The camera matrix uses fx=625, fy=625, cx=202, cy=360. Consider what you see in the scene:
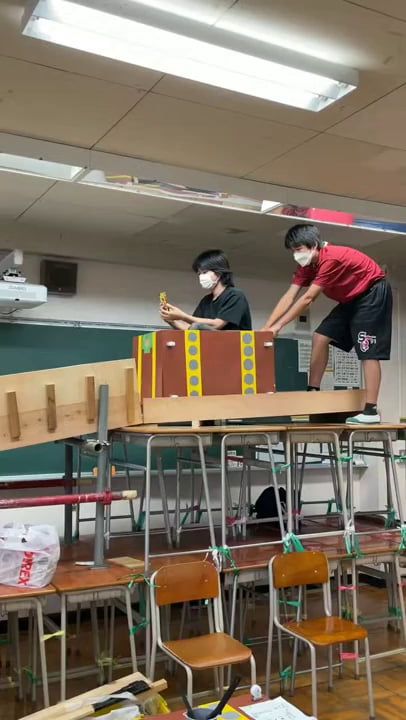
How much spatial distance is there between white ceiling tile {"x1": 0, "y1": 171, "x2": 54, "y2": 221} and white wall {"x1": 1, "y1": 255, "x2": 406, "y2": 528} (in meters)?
0.63

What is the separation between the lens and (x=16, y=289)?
4266 millimetres

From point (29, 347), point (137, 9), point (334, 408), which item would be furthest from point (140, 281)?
point (137, 9)

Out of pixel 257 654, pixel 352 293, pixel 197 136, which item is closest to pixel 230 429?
pixel 352 293

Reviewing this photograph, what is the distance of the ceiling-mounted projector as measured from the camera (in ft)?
13.9

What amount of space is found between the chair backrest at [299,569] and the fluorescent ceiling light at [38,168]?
2.37m

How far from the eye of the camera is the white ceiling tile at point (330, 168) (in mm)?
3385

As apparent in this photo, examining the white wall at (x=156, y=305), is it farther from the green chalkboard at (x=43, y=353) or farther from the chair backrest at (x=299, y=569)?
the chair backrest at (x=299, y=569)

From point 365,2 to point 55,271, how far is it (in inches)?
125

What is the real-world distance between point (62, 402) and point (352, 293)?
190cm

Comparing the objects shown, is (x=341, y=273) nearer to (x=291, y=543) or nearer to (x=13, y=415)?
(x=291, y=543)

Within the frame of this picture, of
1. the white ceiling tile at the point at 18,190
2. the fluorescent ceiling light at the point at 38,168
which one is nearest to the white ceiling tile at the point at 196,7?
the fluorescent ceiling light at the point at 38,168

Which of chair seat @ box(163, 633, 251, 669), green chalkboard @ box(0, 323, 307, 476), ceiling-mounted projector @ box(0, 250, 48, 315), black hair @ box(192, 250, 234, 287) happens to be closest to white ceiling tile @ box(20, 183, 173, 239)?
ceiling-mounted projector @ box(0, 250, 48, 315)

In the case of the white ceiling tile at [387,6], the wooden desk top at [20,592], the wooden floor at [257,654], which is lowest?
the wooden floor at [257,654]

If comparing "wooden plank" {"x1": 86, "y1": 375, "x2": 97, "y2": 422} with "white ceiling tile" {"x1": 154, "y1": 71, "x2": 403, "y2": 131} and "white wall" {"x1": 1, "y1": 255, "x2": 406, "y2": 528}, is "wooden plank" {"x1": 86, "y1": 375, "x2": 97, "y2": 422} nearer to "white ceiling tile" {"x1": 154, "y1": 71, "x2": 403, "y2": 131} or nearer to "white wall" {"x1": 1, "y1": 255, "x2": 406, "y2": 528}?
"white ceiling tile" {"x1": 154, "y1": 71, "x2": 403, "y2": 131}
